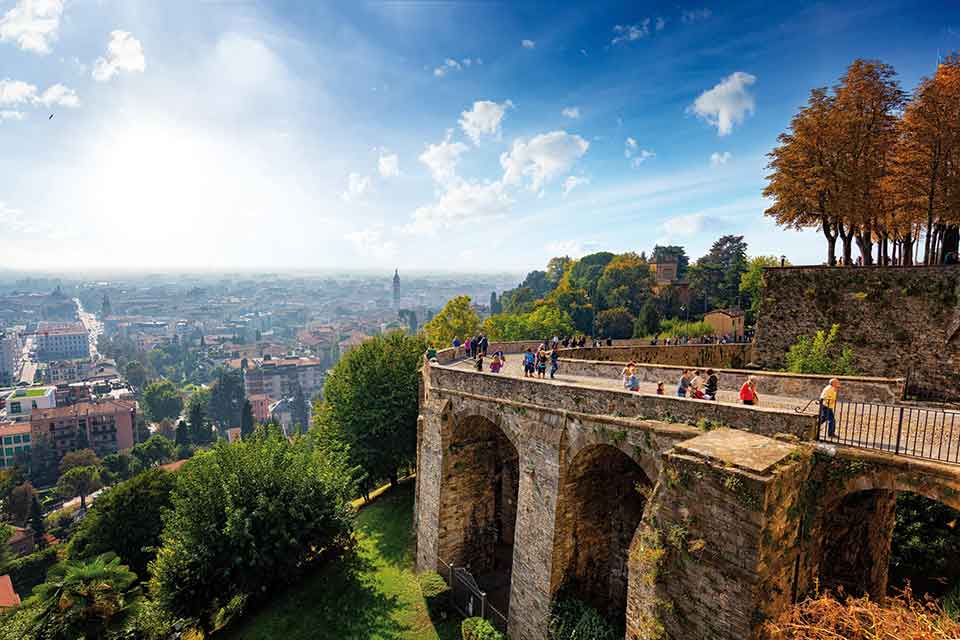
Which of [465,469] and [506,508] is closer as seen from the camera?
[465,469]

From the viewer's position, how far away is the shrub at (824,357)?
17.0 metres

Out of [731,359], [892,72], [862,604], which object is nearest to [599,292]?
[731,359]

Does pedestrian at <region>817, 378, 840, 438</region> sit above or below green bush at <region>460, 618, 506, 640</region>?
above

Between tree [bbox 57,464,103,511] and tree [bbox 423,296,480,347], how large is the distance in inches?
2301

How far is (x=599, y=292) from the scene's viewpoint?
209ft

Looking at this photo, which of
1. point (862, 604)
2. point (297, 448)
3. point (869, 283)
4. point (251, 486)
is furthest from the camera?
point (297, 448)

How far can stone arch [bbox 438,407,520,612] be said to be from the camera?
17.2 metres

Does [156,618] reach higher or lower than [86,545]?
higher

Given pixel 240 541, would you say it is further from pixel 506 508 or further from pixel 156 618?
pixel 506 508

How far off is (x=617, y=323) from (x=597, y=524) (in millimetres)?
44083

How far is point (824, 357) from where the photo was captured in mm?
17578

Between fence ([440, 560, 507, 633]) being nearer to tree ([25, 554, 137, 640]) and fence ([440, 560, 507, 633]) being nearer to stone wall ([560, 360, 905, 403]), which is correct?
stone wall ([560, 360, 905, 403])

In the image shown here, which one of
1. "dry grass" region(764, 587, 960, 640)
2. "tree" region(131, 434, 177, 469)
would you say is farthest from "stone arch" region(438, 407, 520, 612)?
"tree" region(131, 434, 177, 469)

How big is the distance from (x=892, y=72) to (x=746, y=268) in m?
40.0
